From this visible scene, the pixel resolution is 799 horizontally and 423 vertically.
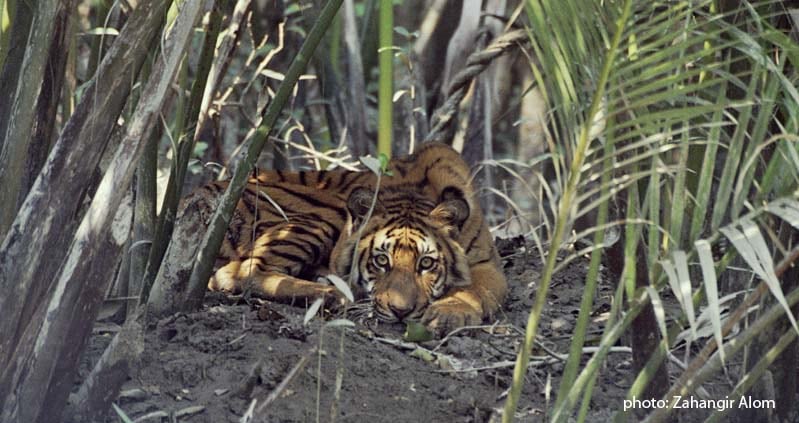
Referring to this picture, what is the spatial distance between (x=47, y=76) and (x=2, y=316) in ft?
2.72

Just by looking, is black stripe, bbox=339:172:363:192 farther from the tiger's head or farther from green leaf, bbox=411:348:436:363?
green leaf, bbox=411:348:436:363

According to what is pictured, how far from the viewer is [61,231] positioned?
292 cm

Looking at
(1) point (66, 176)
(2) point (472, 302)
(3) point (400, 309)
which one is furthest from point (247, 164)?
(2) point (472, 302)

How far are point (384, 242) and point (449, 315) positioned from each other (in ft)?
2.05

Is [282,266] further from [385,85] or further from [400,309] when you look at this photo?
[385,85]

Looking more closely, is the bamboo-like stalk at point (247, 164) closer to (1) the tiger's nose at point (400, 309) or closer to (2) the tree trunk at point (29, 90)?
(2) the tree trunk at point (29, 90)

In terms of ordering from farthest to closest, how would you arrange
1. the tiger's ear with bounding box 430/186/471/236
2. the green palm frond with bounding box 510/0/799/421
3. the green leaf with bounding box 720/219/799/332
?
the tiger's ear with bounding box 430/186/471/236 → the green palm frond with bounding box 510/0/799/421 → the green leaf with bounding box 720/219/799/332

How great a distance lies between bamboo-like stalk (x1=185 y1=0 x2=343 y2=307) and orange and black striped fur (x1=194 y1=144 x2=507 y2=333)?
2.89 ft

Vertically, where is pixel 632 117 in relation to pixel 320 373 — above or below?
above

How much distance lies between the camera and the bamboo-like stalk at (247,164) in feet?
11.3

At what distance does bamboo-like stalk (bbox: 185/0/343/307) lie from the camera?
345 centimetres

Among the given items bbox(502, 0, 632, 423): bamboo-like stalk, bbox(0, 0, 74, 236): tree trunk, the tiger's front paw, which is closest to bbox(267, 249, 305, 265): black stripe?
the tiger's front paw

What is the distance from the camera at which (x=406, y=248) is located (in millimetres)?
4988

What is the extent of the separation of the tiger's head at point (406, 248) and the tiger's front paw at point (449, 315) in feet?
0.34
